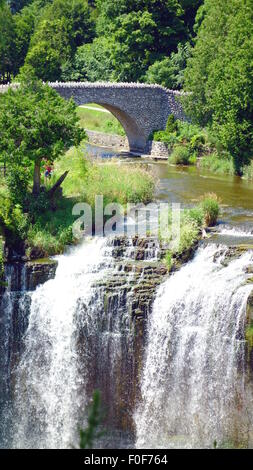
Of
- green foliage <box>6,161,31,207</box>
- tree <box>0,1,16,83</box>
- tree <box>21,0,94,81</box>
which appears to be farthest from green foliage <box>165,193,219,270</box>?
tree <box>0,1,16,83</box>

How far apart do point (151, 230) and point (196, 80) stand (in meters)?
22.2

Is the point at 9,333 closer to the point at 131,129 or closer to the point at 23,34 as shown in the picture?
the point at 131,129

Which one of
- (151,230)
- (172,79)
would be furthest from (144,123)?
(151,230)

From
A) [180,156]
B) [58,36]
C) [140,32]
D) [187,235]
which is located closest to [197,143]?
[180,156]

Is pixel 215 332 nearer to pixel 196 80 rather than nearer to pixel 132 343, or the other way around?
pixel 132 343

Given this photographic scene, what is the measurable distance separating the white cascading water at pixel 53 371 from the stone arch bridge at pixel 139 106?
28.1 m

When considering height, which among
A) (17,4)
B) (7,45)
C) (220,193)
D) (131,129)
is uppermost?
(17,4)

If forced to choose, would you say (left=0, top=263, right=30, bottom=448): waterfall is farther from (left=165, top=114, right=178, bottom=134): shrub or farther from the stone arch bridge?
(left=165, top=114, right=178, bottom=134): shrub

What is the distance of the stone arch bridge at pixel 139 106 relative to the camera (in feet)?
177

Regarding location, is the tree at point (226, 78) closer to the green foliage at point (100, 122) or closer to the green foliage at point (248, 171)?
the green foliage at point (248, 171)

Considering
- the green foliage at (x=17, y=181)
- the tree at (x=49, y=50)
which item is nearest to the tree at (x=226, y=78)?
the green foliage at (x=17, y=181)

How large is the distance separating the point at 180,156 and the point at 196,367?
24.6m

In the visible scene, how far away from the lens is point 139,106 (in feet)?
181

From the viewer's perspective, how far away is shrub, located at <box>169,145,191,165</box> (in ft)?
160
